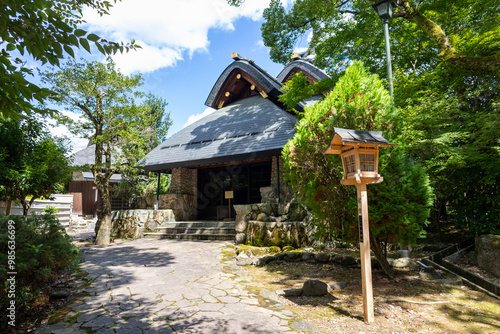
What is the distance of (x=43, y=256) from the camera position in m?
3.72

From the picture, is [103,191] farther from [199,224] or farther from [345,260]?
[345,260]

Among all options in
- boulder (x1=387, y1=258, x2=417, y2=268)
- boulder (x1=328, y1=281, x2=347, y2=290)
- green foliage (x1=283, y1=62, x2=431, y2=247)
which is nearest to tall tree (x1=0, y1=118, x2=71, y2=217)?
green foliage (x1=283, y1=62, x2=431, y2=247)

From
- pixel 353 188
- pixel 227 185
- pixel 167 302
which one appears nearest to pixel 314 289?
pixel 353 188

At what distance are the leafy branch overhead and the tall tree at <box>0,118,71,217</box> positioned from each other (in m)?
8.88

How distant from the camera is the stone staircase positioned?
1037cm

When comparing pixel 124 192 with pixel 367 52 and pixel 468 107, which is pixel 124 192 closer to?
pixel 367 52

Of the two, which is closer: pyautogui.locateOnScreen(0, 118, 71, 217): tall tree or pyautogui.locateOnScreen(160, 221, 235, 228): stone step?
pyautogui.locateOnScreen(0, 118, 71, 217): tall tree

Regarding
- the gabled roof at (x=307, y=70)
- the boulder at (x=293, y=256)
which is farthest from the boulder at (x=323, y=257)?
the gabled roof at (x=307, y=70)

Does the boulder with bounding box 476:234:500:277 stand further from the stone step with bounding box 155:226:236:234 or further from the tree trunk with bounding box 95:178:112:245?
the tree trunk with bounding box 95:178:112:245

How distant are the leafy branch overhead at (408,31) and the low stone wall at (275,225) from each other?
5400mm

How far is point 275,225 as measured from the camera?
8.19 meters

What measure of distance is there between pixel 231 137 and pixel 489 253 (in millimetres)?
9315

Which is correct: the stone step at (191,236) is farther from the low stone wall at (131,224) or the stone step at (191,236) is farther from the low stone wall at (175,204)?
the low stone wall at (175,204)

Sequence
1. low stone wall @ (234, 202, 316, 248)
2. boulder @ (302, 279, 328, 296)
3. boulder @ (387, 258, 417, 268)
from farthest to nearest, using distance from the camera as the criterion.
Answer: low stone wall @ (234, 202, 316, 248), boulder @ (387, 258, 417, 268), boulder @ (302, 279, 328, 296)
